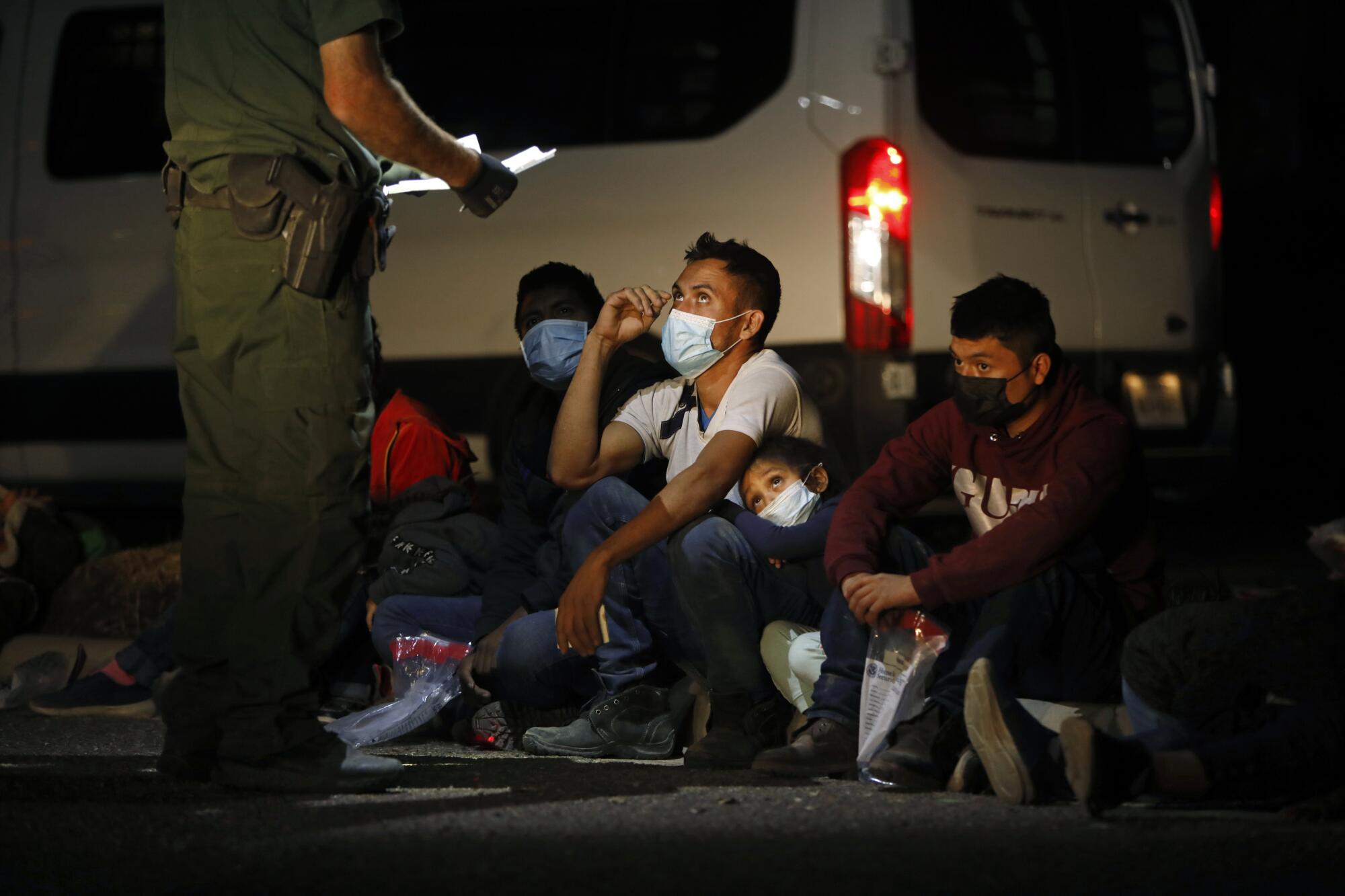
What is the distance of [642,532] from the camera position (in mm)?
3846

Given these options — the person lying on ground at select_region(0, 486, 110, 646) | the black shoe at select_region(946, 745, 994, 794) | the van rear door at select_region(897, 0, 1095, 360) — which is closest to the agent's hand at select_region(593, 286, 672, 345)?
the black shoe at select_region(946, 745, 994, 794)

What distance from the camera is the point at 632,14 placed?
6234 millimetres

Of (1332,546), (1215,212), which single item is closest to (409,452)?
(1332,546)

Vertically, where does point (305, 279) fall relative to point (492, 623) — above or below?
above

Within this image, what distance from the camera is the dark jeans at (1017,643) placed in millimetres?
3305

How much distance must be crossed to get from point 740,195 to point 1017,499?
99.7 inches

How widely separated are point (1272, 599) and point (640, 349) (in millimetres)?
3117

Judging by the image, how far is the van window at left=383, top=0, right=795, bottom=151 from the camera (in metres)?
6.01


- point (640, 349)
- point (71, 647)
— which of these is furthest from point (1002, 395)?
point (71, 647)

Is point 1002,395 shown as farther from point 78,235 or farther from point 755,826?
point 78,235

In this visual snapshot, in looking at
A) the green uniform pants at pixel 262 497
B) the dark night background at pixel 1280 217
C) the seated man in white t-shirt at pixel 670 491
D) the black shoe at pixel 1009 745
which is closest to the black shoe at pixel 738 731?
the seated man in white t-shirt at pixel 670 491

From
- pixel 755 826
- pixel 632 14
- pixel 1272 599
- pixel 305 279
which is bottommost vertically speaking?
pixel 755 826

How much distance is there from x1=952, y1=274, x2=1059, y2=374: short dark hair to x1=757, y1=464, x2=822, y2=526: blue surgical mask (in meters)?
0.49

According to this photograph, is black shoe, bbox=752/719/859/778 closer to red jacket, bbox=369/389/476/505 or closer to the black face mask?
the black face mask
